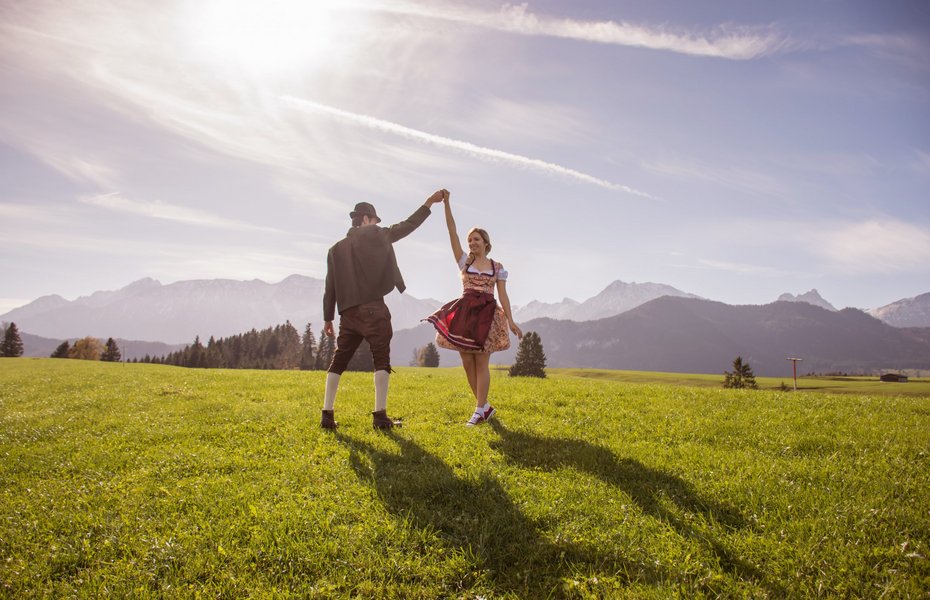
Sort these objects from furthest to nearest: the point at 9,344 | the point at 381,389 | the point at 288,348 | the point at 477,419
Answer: the point at 288,348 < the point at 9,344 < the point at 477,419 < the point at 381,389

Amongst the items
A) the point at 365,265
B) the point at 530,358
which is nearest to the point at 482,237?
the point at 365,265

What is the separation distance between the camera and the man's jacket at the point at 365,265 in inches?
360

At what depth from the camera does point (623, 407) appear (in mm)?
10336

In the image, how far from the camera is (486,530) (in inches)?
176

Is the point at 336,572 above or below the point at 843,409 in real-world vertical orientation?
below

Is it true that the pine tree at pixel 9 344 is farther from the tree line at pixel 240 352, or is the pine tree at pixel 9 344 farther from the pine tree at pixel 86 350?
the pine tree at pixel 86 350

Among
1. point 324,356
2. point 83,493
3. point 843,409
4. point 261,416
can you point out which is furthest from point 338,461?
point 324,356

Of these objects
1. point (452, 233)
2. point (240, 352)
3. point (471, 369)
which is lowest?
point (240, 352)

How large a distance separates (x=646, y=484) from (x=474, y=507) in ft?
7.55

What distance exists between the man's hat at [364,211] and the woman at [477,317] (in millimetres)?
1676

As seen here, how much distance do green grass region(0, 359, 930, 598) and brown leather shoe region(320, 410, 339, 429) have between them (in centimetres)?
24

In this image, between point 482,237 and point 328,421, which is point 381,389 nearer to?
point 328,421

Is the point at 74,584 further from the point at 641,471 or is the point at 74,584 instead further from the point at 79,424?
the point at 79,424

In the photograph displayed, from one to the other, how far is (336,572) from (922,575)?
4990 millimetres
